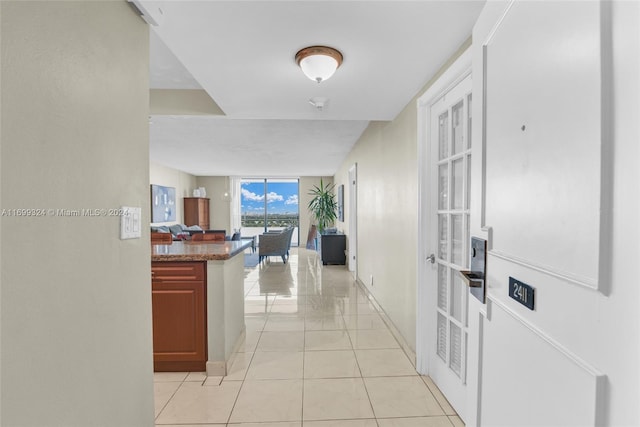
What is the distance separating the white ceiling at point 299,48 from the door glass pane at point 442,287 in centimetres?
135

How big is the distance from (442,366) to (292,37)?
7.50 ft

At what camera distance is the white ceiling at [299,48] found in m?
1.42

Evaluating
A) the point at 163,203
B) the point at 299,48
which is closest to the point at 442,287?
the point at 299,48

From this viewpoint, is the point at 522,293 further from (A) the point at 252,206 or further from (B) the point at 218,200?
(A) the point at 252,206

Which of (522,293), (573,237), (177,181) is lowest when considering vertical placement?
(522,293)

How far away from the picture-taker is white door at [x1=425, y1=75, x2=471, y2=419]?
5.97ft

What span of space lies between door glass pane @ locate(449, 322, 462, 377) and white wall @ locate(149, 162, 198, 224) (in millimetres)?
7274

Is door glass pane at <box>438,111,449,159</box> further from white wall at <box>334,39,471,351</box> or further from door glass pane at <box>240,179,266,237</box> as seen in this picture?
door glass pane at <box>240,179,266,237</box>

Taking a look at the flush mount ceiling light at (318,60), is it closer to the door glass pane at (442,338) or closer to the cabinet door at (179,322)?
the cabinet door at (179,322)

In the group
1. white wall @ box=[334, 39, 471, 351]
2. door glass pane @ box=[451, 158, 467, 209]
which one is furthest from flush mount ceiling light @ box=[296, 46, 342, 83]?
door glass pane @ box=[451, 158, 467, 209]

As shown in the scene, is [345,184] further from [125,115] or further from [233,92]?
[125,115]

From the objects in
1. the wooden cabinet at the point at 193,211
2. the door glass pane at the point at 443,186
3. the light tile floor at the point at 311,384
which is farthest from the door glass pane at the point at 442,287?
the wooden cabinet at the point at 193,211

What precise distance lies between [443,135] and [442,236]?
2.31 ft

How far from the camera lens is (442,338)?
219 cm
